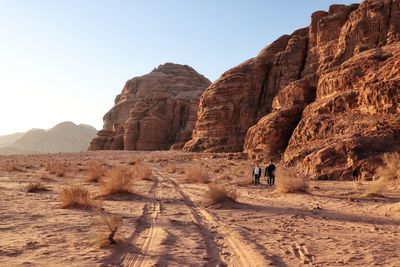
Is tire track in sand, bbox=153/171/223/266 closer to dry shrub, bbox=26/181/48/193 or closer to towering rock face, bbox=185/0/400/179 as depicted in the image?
dry shrub, bbox=26/181/48/193

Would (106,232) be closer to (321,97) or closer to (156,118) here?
(321,97)

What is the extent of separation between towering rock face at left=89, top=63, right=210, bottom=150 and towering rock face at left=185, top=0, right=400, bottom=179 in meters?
16.4

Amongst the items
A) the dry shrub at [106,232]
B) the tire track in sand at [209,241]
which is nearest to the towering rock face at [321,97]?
the tire track in sand at [209,241]

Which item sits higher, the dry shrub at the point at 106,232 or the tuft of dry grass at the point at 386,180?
the tuft of dry grass at the point at 386,180

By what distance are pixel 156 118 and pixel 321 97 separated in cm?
5082

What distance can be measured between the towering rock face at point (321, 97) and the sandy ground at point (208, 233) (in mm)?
7503

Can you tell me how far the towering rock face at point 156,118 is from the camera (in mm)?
74438

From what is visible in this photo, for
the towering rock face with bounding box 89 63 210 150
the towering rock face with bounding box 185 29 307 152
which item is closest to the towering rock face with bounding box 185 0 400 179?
the towering rock face with bounding box 185 29 307 152

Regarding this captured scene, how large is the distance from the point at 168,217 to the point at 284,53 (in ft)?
144

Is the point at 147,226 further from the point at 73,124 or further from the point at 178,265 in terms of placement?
the point at 73,124

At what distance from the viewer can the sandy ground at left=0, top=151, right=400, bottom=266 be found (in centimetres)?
546

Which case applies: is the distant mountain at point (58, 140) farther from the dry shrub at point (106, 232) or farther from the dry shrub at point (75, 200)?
the dry shrub at point (106, 232)

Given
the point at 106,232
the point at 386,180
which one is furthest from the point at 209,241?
the point at 386,180

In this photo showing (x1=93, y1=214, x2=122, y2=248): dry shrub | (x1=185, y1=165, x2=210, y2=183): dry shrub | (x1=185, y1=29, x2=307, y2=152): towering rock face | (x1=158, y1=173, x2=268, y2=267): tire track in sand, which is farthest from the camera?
(x1=185, y1=29, x2=307, y2=152): towering rock face
